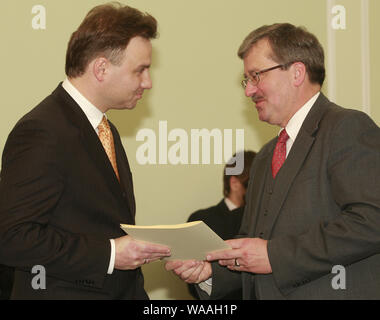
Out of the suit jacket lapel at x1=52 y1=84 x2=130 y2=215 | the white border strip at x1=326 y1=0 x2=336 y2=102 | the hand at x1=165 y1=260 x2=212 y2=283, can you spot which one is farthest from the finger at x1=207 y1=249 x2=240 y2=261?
the white border strip at x1=326 y1=0 x2=336 y2=102

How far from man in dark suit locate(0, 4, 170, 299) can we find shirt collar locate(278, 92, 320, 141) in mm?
776

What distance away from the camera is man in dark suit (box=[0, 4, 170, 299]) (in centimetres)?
226

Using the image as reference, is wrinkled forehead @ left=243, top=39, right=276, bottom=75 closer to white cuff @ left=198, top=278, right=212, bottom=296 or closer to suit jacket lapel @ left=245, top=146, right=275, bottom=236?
suit jacket lapel @ left=245, top=146, right=275, bottom=236

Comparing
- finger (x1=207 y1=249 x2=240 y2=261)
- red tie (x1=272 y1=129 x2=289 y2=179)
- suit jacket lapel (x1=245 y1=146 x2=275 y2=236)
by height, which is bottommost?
finger (x1=207 y1=249 x2=240 y2=261)

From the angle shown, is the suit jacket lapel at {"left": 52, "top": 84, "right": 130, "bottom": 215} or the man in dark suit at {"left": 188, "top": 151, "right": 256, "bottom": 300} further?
the man in dark suit at {"left": 188, "top": 151, "right": 256, "bottom": 300}

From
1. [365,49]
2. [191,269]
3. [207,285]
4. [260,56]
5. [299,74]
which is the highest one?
[365,49]

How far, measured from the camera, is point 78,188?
2.37 metres

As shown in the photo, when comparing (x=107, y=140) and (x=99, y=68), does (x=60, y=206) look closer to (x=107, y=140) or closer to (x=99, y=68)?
(x=107, y=140)

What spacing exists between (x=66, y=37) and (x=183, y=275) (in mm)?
2638

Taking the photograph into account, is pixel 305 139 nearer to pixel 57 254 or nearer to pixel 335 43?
pixel 57 254

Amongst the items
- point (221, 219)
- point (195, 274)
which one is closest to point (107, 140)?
point (195, 274)

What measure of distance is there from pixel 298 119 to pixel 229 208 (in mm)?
2122

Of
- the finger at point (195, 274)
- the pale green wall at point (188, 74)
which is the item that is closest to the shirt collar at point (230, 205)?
the pale green wall at point (188, 74)

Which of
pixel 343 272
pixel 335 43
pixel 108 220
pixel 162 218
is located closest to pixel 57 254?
pixel 108 220
